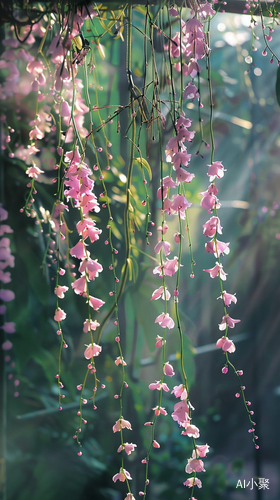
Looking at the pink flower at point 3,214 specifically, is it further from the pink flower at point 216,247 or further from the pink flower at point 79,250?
the pink flower at point 216,247

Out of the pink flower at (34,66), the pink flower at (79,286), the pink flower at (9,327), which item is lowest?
the pink flower at (79,286)

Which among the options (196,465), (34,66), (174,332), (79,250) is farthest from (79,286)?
(174,332)

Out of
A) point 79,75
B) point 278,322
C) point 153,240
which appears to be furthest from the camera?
point 278,322

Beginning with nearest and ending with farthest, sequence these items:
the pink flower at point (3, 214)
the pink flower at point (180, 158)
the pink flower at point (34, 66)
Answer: the pink flower at point (180, 158), the pink flower at point (34, 66), the pink flower at point (3, 214)

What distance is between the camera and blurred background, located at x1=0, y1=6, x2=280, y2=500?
102 cm

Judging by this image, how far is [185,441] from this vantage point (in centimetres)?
111

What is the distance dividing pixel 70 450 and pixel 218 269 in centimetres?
76

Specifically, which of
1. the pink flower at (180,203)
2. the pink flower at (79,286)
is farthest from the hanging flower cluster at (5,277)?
the pink flower at (180,203)

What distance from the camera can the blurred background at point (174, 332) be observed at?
102 cm

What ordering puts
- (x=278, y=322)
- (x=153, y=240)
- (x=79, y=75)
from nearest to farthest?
1. (x=79, y=75)
2. (x=153, y=240)
3. (x=278, y=322)

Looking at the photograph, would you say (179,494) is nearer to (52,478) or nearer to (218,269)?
(52,478)

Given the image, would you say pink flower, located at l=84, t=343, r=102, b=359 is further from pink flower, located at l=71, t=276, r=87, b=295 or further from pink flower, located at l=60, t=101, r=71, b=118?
pink flower, located at l=60, t=101, r=71, b=118

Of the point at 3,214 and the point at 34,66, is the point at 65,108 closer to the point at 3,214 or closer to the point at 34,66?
the point at 34,66

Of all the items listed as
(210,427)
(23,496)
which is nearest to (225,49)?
(210,427)
